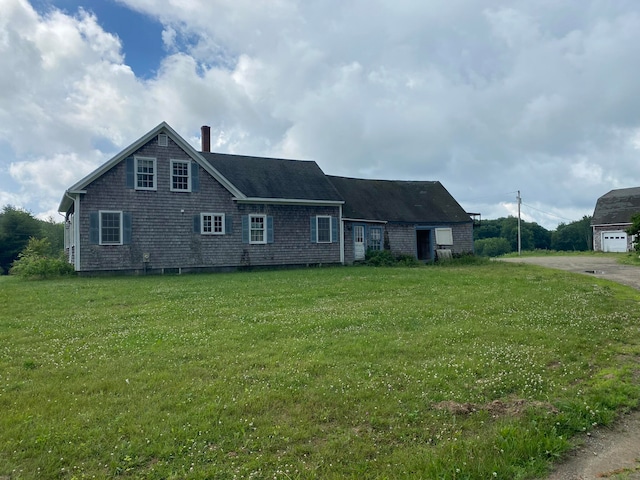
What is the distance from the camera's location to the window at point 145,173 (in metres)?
19.5

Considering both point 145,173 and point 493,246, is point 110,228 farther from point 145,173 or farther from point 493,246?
point 493,246

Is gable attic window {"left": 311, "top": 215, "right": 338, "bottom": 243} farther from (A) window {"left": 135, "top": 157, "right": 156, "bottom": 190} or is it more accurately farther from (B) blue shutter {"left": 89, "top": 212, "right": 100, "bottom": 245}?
(B) blue shutter {"left": 89, "top": 212, "right": 100, "bottom": 245}

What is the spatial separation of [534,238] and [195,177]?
86.2 m

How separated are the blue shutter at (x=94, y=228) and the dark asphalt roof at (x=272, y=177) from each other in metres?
6.42

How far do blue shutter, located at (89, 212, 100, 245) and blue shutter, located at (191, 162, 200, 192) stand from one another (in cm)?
436

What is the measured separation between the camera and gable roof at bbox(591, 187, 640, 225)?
40938 millimetres

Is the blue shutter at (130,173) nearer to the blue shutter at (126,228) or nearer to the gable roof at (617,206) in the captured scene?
the blue shutter at (126,228)

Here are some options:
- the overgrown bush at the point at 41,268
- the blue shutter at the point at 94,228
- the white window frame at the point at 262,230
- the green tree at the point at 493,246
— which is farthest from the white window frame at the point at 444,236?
the green tree at the point at 493,246

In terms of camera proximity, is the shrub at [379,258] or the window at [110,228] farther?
the shrub at [379,258]

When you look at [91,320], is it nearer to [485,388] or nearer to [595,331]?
[485,388]

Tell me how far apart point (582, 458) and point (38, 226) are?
6028 cm

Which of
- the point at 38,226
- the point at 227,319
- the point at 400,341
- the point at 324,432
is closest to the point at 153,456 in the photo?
the point at 324,432

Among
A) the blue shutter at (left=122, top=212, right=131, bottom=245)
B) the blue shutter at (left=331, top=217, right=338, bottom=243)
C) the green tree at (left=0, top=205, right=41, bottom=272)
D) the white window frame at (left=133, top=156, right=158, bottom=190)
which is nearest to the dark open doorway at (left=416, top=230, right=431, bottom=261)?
the blue shutter at (left=331, top=217, right=338, bottom=243)

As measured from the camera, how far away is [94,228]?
61.8 feet
